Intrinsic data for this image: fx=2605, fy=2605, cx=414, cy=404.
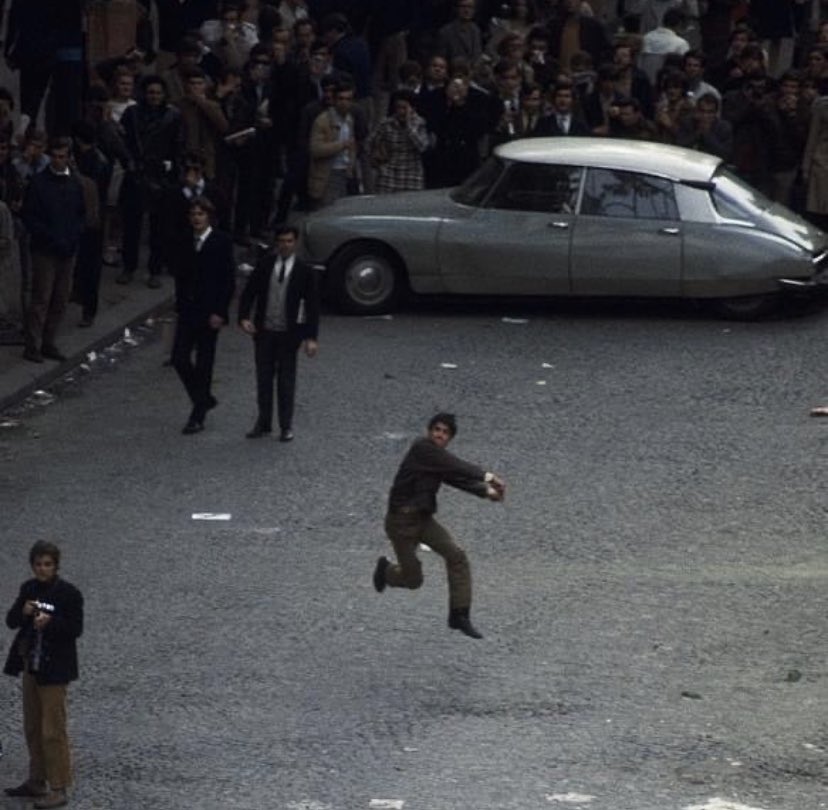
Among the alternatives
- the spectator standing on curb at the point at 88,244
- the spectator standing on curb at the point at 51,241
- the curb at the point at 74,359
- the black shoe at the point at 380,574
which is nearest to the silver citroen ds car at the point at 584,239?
the curb at the point at 74,359

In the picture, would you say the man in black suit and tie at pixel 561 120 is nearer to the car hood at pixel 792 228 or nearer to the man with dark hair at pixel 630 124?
the man with dark hair at pixel 630 124

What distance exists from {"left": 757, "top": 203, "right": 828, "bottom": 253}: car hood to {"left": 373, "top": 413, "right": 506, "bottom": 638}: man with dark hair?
8757 millimetres

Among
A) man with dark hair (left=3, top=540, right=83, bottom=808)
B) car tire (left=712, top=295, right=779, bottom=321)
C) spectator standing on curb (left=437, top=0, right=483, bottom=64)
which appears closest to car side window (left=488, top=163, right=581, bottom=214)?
car tire (left=712, top=295, right=779, bottom=321)

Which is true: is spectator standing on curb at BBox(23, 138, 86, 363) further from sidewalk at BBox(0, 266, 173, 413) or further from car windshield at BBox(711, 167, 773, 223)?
car windshield at BBox(711, 167, 773, 223)

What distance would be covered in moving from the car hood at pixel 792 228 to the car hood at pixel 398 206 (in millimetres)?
2608

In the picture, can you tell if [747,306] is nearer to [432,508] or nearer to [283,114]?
[283,114]

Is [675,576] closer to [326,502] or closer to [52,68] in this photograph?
[326,502]

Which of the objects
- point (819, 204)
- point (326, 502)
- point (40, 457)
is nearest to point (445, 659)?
point (326, 502)

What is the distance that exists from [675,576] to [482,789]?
3.81m

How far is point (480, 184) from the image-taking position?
2253 cm

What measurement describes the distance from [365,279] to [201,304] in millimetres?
3825

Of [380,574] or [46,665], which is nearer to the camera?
[46,665]

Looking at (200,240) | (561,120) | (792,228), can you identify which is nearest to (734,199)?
(792,228)

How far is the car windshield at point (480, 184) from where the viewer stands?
73.6 ft
